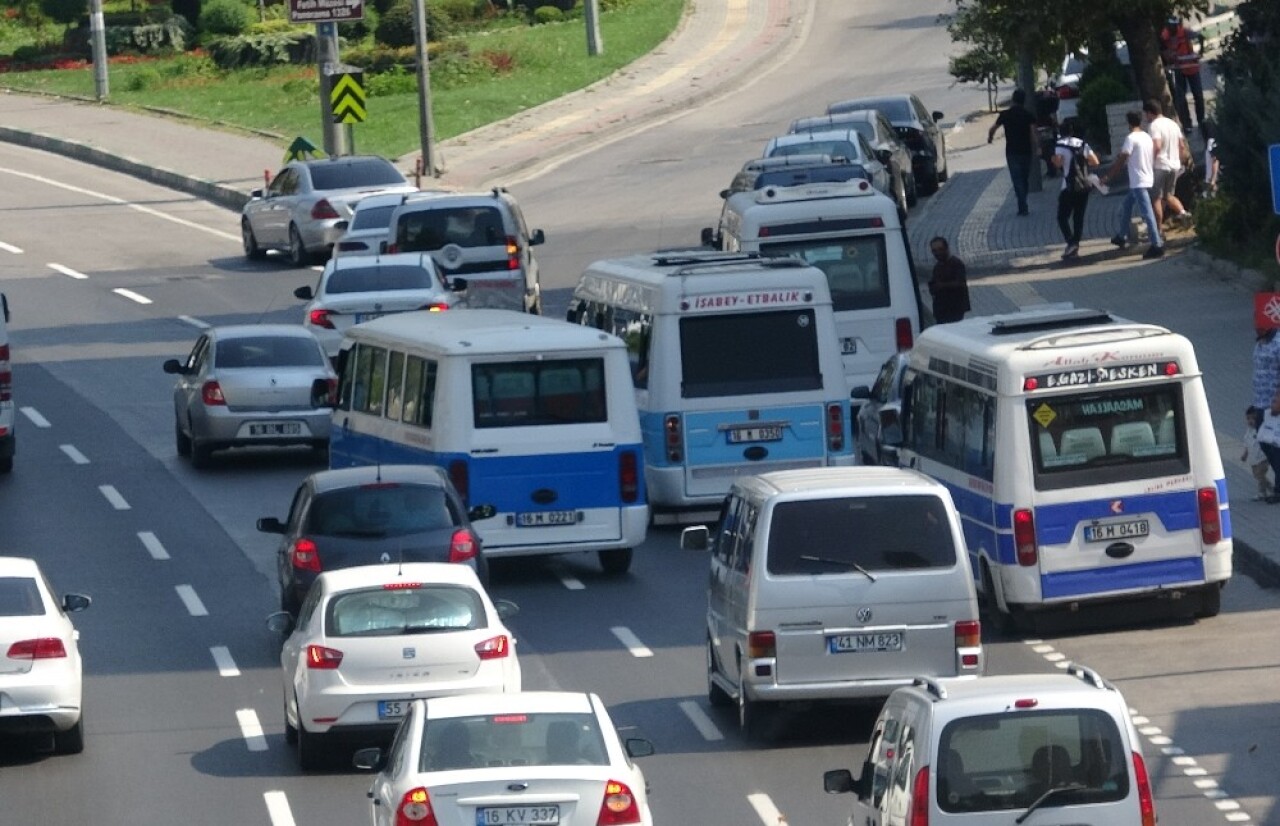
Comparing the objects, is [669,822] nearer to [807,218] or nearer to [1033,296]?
[807,218]

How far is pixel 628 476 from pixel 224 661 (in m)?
4.28

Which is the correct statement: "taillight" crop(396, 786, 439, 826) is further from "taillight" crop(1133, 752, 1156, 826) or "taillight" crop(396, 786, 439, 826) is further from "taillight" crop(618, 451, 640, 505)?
"taillight" crop(618, 451, 640, 505)

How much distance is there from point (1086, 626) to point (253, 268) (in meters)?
26.7

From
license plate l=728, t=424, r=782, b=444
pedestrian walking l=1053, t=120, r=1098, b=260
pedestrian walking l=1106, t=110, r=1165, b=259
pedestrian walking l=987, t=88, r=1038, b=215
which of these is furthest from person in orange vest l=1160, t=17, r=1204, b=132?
license plate l=728, t=424, r=782, b=444

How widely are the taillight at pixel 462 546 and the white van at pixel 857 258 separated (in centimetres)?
904

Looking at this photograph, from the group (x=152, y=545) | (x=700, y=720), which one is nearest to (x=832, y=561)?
(x=700, y=720)

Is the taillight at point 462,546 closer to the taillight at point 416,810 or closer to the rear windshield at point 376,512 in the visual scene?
the rear windshield at point 376,512

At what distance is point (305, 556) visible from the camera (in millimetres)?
20438

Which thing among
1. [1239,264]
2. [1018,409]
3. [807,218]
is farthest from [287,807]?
[1239,264]

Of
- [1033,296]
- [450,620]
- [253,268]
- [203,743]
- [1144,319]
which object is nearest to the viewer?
[450,620]

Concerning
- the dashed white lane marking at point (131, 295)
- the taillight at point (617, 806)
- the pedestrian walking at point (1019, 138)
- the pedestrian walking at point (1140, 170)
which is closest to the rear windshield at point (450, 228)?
the dashed white lane marking at point (131, 295)

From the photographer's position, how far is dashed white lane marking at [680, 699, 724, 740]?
17906 millimetres

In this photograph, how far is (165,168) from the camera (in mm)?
A: 57094

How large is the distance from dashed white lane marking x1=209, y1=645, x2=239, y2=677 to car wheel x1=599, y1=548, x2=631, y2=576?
395 cm
